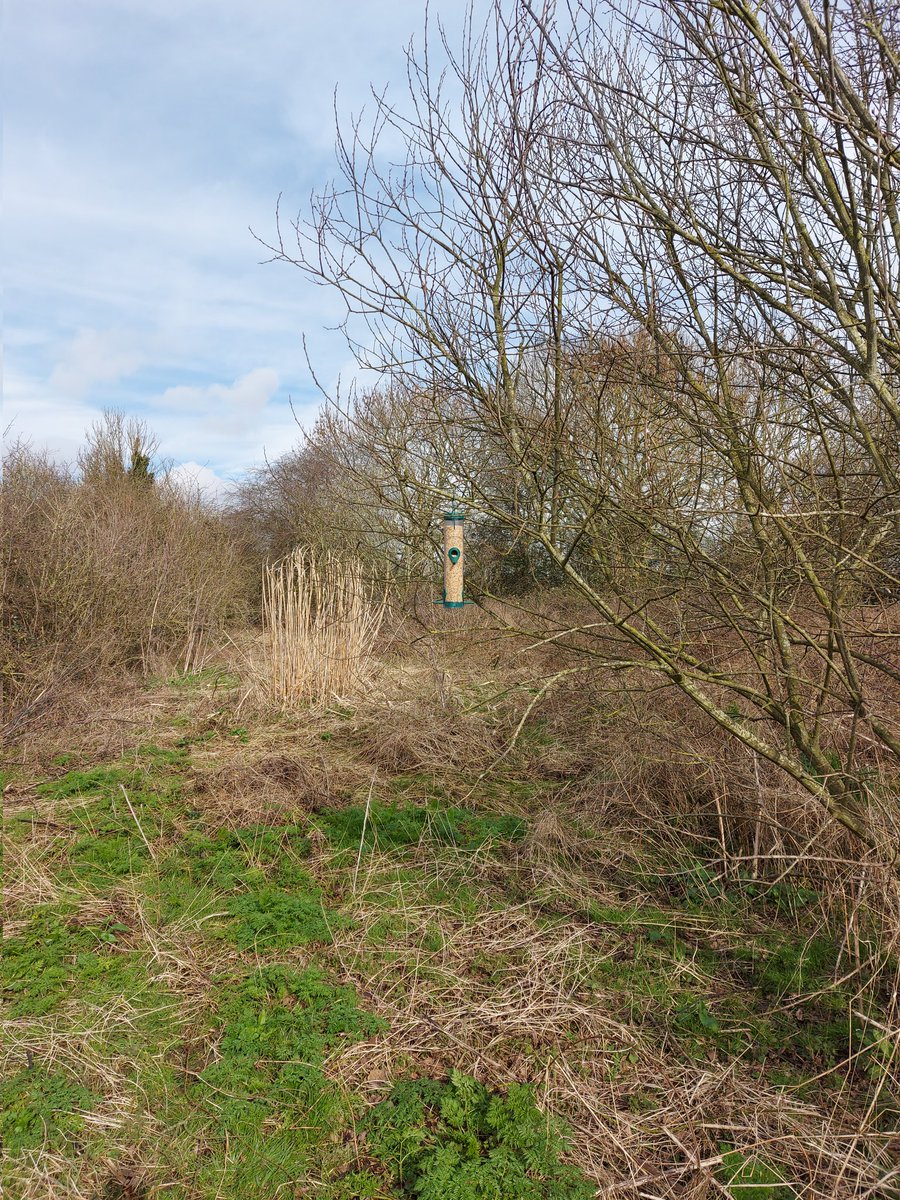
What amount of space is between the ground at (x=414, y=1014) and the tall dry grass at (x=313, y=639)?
239 cm

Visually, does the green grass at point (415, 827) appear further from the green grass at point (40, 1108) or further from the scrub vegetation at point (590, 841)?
the green grass at point (40, 1108)

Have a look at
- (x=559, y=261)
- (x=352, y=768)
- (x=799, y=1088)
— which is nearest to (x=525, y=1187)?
(x=799, y=1088)

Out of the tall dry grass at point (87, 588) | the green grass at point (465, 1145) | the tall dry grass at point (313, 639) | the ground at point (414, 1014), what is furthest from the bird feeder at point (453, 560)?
the tall dry grass at point (87, 588)

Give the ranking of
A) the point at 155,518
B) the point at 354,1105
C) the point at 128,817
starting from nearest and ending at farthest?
the point at 354,1105 < the point at 128,817 < the point at 155,518

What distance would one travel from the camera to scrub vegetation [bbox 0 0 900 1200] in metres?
2.16

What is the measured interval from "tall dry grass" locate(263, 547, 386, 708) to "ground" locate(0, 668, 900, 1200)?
7.85 ft

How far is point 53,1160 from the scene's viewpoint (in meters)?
2.04

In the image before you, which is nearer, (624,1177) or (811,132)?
(624,1177)

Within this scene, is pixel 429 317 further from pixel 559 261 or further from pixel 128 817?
pixel 128 817

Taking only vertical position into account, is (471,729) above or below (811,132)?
below

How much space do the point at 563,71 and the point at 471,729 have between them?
4.30 meters

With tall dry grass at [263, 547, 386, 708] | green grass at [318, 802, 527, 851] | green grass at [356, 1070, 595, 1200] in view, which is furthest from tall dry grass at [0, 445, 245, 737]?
green grass at [356, 1070, 595, 1200]

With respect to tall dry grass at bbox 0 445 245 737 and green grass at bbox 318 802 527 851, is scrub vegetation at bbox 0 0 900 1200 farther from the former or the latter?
tall dry grass at bbox 0 445 245 737

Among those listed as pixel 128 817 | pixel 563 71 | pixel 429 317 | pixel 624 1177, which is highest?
pixel 563 71
